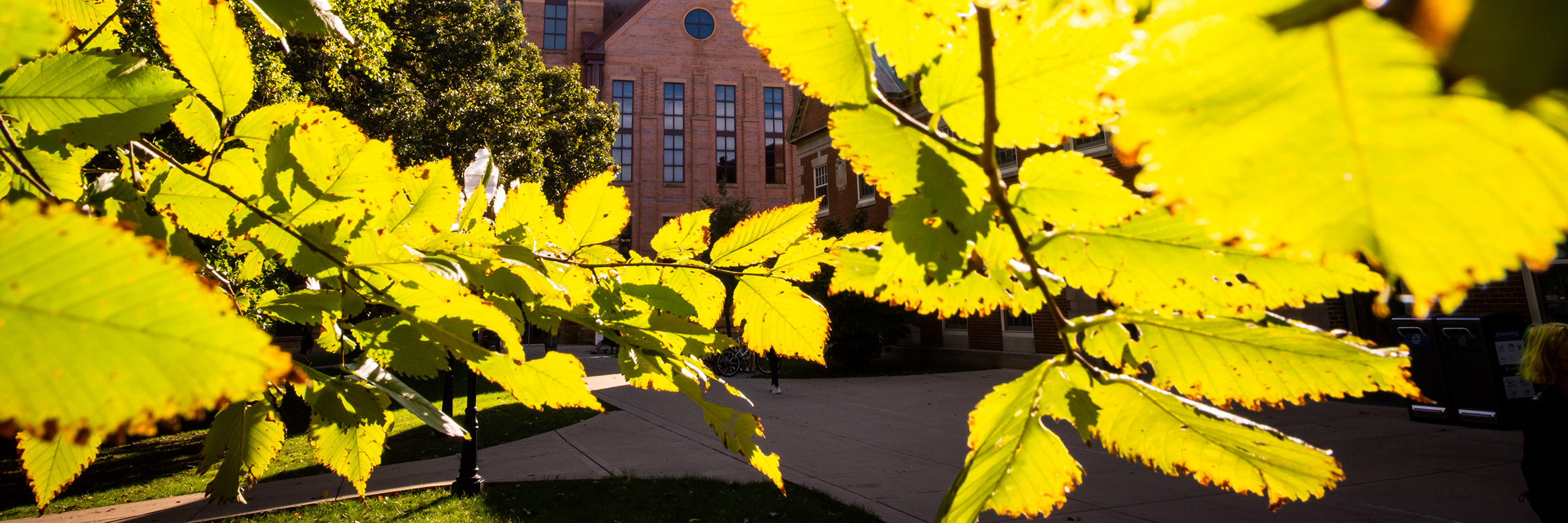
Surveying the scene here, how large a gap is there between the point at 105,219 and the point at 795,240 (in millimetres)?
911

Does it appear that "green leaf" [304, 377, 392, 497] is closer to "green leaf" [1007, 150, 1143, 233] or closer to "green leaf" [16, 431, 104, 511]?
"green leaf" [16, 431, 104, 511]

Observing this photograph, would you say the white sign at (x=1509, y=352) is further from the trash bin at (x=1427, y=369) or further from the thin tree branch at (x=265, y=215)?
the thin tree branch at (x=265, y=215)

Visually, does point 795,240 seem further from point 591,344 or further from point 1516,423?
point 591,344

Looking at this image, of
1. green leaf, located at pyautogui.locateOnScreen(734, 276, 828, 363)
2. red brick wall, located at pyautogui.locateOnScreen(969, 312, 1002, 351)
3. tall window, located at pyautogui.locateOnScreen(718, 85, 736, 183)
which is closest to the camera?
green leaf, located at pyautogui.locateOnScreen(734, 276, 828, 363)

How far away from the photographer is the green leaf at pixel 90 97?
790mm

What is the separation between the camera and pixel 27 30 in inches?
13.5

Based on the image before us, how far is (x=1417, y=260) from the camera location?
221 mm

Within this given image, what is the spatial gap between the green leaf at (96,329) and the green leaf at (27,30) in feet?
0.29

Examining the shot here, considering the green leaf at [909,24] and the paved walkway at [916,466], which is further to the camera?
the paved walkway at [916,466]

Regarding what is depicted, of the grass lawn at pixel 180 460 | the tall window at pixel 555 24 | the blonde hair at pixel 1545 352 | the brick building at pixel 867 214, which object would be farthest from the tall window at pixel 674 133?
the blonde hair at pixel 1545 352

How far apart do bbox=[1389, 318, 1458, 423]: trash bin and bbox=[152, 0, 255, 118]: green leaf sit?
12147mm

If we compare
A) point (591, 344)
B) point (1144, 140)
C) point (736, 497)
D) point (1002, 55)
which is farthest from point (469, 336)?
point (591, 344)

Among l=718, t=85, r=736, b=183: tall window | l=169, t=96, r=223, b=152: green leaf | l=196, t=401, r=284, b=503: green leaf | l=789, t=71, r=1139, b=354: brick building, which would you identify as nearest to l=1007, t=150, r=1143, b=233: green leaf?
l=169, t=96, r=223, b=152: green leaf

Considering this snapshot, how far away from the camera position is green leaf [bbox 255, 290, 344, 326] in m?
1.00
